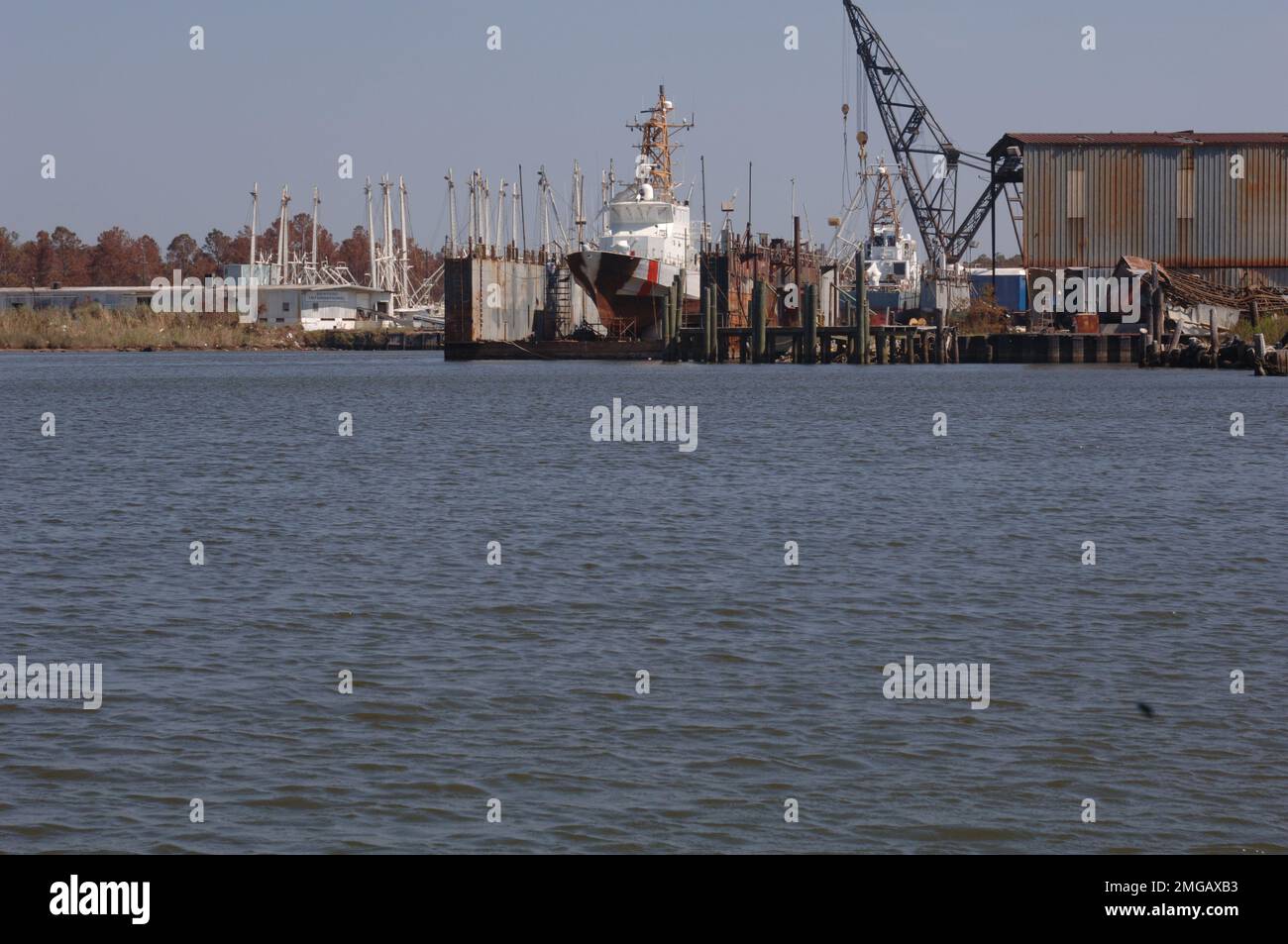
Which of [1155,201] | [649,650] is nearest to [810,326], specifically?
[1155,201]

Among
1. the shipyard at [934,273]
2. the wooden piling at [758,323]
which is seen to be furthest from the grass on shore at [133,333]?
the wooden piling at [758,323]

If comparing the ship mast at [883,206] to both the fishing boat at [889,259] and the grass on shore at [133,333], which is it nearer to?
the fishing boat at [889,259]

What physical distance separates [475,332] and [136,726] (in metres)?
98.0

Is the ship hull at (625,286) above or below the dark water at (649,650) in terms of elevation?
above

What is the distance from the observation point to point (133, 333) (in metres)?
172

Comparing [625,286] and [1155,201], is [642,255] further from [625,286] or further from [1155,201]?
[1155,201]

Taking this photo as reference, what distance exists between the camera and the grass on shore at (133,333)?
167m

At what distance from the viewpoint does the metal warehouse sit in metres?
83.6

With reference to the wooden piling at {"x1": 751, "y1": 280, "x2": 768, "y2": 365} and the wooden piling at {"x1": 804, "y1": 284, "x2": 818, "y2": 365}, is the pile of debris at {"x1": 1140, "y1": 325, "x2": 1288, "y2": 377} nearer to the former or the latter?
the wooden piling at {"x1": 804, "y1": 284, "x2": 818, "y2": 365}

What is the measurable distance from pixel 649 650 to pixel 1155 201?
7321 centimetres

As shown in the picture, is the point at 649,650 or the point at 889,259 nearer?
the point at 649,650

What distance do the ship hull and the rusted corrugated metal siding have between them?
2399 cm

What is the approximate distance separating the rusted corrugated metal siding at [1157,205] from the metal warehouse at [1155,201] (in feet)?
0.16
